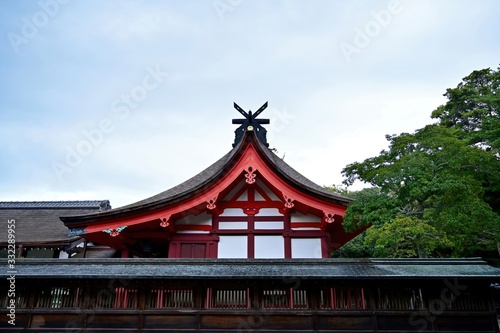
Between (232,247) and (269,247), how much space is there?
1133 mm

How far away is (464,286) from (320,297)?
3.13 m

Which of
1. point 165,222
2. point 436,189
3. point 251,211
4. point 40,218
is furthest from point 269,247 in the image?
point 40,218

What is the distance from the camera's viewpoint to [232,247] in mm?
11562

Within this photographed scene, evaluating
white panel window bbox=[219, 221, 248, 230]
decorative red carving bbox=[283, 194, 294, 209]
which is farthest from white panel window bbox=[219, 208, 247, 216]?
A: decorative red carving bbox=[283, 194, 294, 209]

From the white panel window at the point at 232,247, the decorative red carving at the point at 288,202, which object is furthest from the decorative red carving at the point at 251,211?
the decorative red carving at the point at 288,202

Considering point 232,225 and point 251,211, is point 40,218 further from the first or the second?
point 251,211

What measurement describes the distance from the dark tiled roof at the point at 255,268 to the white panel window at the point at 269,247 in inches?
89.7

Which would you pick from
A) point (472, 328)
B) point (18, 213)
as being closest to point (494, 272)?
point (472, 328)

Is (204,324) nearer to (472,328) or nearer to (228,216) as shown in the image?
(228,216)

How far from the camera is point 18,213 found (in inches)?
752

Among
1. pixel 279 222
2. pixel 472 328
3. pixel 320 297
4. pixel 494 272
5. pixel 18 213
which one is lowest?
pixel 472 328

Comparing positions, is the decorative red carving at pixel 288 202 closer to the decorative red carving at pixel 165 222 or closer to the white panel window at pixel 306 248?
the white panel window at pixel 306 248

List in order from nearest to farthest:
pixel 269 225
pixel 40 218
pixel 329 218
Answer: pixel 329 218 < pixel 269 225 < pixel 40 218

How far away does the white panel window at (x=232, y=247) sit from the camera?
11.4 metres
